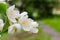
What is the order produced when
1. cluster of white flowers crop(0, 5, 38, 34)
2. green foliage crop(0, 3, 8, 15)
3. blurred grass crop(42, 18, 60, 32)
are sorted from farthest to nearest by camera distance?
1. blurred grass crop(42, 18, 60, 32)
2. green foliage crop(0, 3, 8, 15)
3. cluster of white flowers crop(0, 5, 38, 34)

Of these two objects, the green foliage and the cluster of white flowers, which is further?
the green foliage

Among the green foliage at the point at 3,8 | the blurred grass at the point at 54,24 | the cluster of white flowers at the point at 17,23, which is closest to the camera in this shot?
the cluster of white flowers at the point at 17,23

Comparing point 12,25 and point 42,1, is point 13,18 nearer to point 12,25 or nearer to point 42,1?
point 12,25

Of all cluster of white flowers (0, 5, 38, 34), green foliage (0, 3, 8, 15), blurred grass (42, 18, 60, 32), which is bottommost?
blurred grass (42, 18, 60, 32)

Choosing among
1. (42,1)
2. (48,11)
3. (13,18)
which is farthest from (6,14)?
(48,11)

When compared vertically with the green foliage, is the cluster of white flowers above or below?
below

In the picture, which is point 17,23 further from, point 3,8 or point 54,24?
point 54,24

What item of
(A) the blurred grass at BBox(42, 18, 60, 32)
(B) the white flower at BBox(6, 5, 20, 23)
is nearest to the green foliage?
(B) the white flower at BBox(6, 5, 20, 23)

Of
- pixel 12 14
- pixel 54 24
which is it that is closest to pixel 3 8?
pixel 12 14

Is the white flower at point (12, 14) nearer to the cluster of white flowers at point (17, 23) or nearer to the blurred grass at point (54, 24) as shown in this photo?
the cluster of white flowers at point (17, 23)

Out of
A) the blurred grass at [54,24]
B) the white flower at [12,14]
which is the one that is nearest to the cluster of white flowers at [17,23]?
the white flower at [12,14]

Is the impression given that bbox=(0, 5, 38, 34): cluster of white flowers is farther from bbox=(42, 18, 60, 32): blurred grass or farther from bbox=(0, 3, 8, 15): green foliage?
bbox=(42, 18, 60, 32): blurred grass
